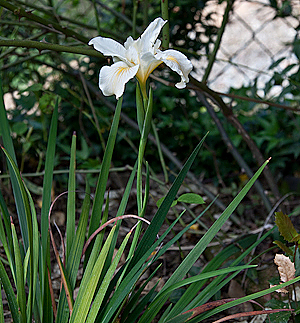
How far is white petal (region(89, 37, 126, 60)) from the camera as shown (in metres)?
0.65

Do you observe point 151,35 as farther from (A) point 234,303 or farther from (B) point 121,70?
(A) point 234,303

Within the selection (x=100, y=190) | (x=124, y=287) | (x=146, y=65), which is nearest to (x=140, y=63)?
(x=146, y=65)

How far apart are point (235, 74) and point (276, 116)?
108 centimetres

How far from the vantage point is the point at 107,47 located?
661mm

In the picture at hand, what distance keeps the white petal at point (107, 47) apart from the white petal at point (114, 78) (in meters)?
0.03

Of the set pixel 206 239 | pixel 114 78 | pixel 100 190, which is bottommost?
pixel 206 239

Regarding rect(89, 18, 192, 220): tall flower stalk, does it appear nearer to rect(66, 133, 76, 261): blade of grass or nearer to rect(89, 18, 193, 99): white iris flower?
rect(89, 18, 193, 99): white iris flower

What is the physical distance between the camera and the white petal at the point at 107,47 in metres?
0.65

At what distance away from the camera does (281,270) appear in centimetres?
71

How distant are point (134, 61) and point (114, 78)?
0.07 metres

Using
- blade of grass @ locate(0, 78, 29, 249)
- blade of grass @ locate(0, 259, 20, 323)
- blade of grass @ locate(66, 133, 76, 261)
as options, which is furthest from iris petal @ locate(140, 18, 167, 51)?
blade of grass @ locate(0, 259, 20, 323)

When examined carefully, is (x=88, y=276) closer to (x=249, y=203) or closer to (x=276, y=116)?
(x=249, y=203)

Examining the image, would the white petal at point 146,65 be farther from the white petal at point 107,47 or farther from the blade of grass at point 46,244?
the blade of grass at point 46,244

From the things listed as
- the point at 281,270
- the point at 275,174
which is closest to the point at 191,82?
the point at 281,270
